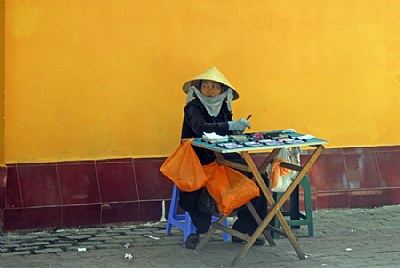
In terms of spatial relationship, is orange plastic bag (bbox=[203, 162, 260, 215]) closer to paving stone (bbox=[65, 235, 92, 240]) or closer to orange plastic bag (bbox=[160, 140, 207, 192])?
orange plastic bag (bbox=[160, 140, 207, 192])

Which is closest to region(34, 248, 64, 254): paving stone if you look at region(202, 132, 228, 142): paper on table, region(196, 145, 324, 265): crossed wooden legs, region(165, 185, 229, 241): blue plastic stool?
region(165, 185, 229, 241): blue plastic stool

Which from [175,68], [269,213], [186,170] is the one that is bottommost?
[269,213]

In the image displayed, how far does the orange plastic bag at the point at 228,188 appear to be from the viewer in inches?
238

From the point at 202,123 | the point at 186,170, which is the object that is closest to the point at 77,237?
the point at 186,170

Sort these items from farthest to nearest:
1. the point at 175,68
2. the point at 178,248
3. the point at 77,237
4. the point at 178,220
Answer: the point at 175,68
the point at 178,220
the point at 77,237
the point at 178,248

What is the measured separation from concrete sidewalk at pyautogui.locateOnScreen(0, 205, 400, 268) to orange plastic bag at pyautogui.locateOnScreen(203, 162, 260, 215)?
1.57 ft

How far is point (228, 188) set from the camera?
612 centimetres

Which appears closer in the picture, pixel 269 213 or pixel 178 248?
pixel 269 213

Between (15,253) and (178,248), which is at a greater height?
(15,253)

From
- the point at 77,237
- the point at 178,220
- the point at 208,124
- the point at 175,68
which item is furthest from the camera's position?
the point at 175,68

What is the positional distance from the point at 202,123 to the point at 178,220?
3.70ft

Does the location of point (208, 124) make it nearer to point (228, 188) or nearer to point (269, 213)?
point (228, 188)

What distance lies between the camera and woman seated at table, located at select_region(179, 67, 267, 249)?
6.38m

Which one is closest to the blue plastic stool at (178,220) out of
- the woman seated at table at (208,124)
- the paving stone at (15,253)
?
the woman seated at table at (208,124)
